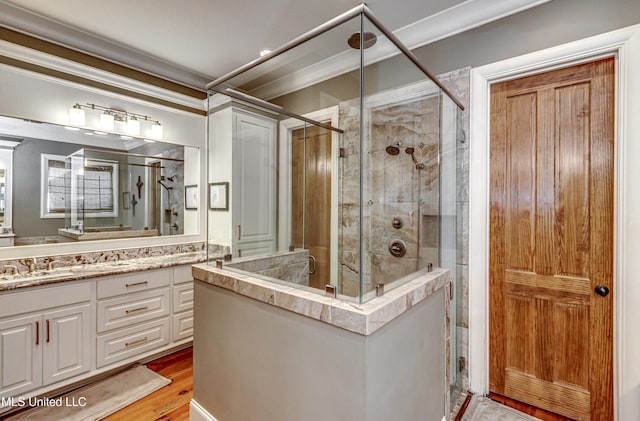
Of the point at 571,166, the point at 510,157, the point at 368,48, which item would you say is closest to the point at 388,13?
the point at 368,48

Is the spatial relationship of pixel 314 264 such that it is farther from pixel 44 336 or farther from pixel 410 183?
pixel 44 336

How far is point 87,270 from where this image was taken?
2.28 m

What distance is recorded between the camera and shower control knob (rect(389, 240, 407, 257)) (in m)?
2.04

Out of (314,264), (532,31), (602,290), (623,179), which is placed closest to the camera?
(623,179)

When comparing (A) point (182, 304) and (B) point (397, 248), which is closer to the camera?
(B) point (397, 248)

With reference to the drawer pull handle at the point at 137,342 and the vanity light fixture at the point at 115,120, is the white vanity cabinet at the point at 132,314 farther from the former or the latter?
the vanity light fixture at the point at 115,120

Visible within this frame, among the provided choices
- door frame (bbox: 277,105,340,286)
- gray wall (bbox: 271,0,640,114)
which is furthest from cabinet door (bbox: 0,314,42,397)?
gray wall (bbox: 271,0,640,114)

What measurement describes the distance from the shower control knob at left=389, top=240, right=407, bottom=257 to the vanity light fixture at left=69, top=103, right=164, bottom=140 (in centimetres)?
254

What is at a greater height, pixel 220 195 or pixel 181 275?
pixel 220 195

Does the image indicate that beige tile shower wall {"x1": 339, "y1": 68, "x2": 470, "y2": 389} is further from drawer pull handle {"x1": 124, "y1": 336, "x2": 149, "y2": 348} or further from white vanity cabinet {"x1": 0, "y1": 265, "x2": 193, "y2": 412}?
drawer pull handle {"x1": 124, "y1": 336, "x2": 149, "y2": 348}

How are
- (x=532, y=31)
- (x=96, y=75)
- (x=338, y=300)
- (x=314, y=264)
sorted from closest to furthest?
(x=338, y=300)
(x=532, y=31)
(x=314, y=264)
(x=96, y=75)

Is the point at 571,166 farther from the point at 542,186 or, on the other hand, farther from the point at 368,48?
the point at 368,48

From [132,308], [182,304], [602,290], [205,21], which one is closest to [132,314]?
[132,308]

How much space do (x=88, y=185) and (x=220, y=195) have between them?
4.18ft
